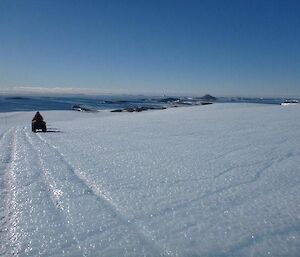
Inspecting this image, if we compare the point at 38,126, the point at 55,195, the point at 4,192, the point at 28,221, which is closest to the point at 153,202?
the point at 55,195

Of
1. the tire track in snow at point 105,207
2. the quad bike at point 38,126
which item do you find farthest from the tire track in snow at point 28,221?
the quad bike at point 38,126

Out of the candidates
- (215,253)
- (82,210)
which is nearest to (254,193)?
(215,253)

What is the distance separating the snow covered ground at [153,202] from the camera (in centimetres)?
438

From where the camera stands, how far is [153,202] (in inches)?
231

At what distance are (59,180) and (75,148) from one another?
4555 millimetres

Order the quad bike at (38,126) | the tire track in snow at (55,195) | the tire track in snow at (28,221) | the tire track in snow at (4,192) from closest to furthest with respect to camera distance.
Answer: the tire track in snow at (28,221) < the tire track in snow at (4,192) < the tire track in snow at (55,195) < the quad bike at (38,126)

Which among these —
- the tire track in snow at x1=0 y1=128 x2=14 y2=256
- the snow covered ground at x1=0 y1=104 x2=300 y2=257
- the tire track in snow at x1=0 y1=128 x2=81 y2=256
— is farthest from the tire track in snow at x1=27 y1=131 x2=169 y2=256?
the tire track in snow at x1=0 y1=128 x2=14 y2=256

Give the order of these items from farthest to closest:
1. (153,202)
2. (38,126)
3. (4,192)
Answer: (38,126) → (4,192) → (153,202)

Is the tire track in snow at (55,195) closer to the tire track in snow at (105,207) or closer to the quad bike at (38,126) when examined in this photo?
the tire track in snow at (105,207)

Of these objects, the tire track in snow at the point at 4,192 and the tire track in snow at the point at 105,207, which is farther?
the tire track in snow at the point at 4,192

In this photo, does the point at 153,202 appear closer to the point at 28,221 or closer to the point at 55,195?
the point at 55,195

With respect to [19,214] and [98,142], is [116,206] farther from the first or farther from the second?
[98,142]

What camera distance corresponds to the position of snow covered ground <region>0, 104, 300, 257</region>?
4.38m

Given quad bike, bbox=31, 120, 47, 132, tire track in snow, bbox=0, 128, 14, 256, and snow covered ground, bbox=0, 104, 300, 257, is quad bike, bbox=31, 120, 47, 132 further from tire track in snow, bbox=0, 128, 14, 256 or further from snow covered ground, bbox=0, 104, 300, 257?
snow covered ground, bbox=0, 104, 300, 257
